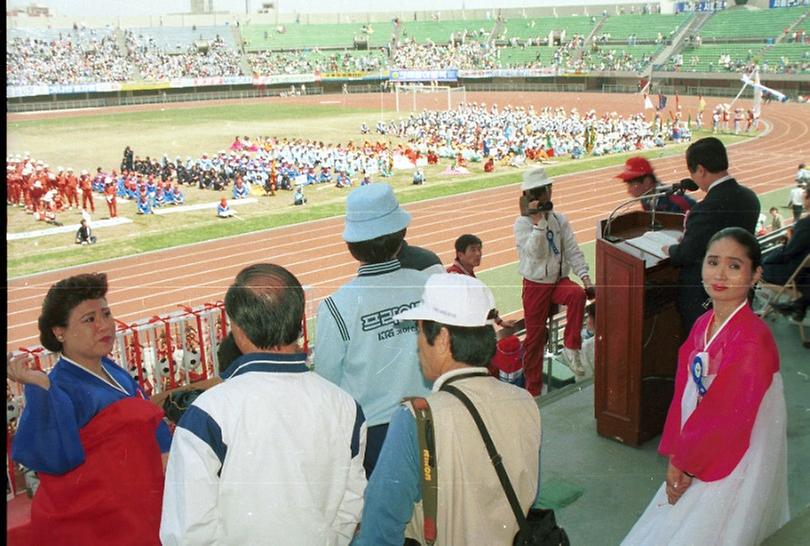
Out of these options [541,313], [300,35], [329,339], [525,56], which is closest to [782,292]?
[541,313]

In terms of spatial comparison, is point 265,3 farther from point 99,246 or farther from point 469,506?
point 469,506

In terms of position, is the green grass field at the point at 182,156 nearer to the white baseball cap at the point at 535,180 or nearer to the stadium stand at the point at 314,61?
the stadium stand at the point at 314,61

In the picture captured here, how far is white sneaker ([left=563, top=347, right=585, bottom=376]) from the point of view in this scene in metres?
2.53

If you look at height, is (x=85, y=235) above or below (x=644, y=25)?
below

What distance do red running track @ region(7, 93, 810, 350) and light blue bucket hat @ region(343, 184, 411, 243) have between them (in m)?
0.30

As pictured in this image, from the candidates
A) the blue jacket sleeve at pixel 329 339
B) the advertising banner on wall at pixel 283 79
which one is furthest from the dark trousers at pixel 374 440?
the advertising banner on wall at pixel 283 79

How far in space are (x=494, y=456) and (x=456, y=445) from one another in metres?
0.05

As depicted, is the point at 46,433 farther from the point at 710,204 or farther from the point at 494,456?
the point at 710,204

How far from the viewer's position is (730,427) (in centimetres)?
121

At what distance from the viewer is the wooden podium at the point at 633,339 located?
189 cm

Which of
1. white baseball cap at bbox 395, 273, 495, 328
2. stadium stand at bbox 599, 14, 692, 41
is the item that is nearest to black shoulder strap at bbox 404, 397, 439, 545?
white baseball cap at bbox 395, 273, 495, 328

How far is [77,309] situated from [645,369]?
4.70 feet

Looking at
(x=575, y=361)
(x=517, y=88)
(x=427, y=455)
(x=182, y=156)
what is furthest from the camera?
(x=517, y=88)

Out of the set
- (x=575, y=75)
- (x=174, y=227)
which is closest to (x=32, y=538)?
(x=174, y=227)
